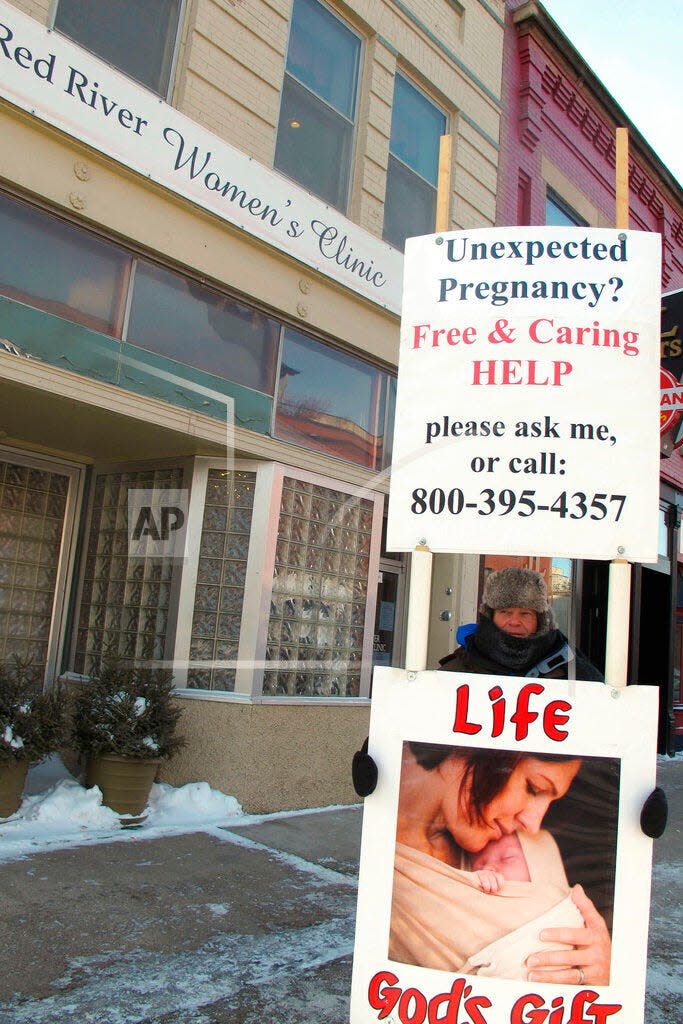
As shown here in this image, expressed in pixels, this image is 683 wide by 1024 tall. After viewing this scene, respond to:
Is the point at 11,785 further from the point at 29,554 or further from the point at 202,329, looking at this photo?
the point at 202,329

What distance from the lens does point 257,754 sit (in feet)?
21.4

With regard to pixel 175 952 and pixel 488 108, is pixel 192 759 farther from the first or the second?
pixel 488 108

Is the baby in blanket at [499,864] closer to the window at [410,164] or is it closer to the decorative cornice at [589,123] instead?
the window at [410,164]

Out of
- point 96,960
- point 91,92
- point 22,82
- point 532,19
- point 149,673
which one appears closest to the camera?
point 96,960

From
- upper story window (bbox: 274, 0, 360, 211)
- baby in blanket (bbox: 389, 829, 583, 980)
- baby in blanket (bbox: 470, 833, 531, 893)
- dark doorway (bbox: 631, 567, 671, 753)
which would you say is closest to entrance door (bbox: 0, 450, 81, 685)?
upper story window (bbox: 274, 0, 360, 211)

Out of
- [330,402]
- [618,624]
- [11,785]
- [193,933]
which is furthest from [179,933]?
[330,402]

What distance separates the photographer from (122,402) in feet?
19.4

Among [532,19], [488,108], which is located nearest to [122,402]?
[488,108]

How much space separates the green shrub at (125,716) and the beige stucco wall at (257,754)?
1.23 ft

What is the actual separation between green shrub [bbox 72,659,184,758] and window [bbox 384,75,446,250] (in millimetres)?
5016

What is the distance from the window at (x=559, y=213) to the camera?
440 inches

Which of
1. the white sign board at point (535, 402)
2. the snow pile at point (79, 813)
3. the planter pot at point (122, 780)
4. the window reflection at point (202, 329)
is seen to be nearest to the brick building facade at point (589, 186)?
the window reflection at point (202, 329)

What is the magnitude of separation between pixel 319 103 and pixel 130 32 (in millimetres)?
2054

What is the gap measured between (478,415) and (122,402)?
3624 millimetres
